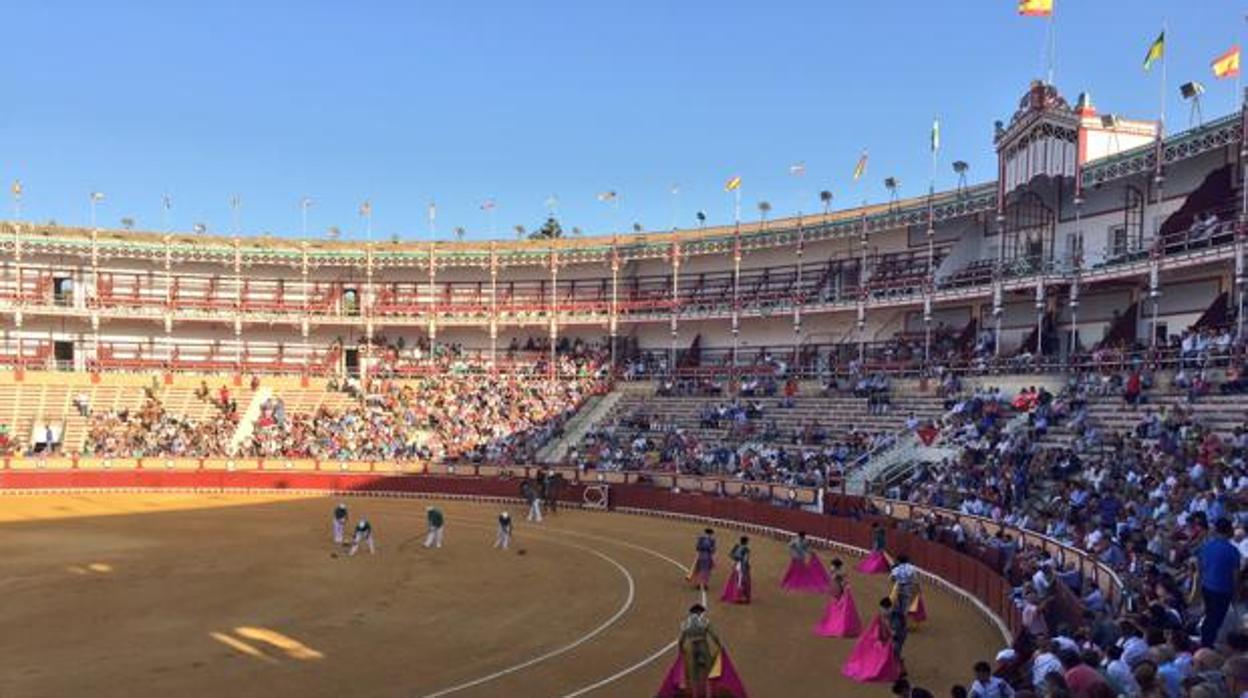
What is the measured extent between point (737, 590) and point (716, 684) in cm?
787

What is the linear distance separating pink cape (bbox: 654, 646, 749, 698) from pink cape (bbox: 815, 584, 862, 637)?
5000 mm

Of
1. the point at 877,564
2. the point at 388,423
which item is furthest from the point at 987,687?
the point at 388,423

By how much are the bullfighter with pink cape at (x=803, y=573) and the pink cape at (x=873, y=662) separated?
6976 millimetres

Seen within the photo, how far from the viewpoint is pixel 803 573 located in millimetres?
23234

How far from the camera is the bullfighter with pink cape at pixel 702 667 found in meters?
13.7

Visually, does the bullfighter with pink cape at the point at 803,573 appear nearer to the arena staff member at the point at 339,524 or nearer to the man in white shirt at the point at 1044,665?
the man in white shirt at the point at 1044,665

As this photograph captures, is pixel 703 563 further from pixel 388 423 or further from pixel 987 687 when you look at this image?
pixel 388 423

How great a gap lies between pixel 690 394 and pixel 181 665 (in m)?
35.5

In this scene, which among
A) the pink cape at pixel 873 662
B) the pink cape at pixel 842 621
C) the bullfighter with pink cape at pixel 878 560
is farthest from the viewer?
the bullfighter with pink cape at pixel 878 560

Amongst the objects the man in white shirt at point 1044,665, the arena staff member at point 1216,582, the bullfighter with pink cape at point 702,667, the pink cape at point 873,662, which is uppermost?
the arena staff member at point 1216,582

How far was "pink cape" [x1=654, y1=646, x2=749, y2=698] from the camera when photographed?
13.8 m

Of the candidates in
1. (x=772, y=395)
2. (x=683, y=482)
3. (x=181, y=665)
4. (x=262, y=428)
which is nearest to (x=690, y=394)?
(x=772, y=395)

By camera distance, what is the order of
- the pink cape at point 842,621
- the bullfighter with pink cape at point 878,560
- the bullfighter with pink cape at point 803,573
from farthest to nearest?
the bullfighter with pink cape at point 878,560 < the bullfighter with pink cape at point 803,573 < the pink cape at point 842,621

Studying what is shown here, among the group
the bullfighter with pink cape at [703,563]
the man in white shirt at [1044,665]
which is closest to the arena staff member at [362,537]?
the bullfighter with pink cape at [703,563]
